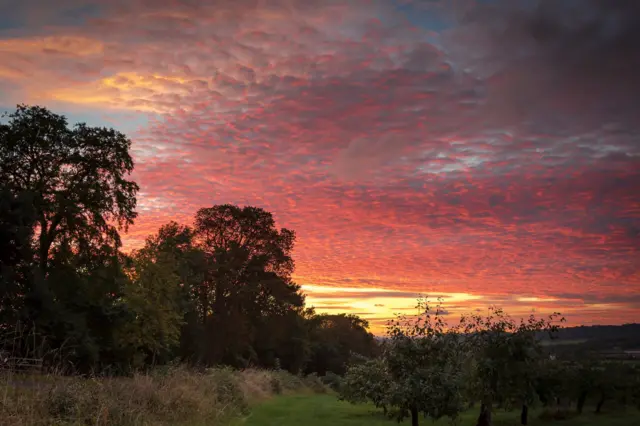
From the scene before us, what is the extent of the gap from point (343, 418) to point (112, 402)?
566 inches

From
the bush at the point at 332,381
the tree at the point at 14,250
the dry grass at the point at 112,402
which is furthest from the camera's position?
the bush at the point at 332,381

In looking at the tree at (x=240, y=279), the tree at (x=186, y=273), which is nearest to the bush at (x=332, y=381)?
the tree at (x=240, y=279)

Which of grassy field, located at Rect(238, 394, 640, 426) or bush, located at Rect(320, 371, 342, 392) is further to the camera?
bush, located at Rect(320, 371, 342, 392)

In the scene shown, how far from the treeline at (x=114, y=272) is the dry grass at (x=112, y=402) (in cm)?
677

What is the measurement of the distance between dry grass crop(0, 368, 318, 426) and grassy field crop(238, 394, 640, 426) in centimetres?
183

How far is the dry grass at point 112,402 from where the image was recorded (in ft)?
48.0

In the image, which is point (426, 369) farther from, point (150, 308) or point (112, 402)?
point (150, 308)

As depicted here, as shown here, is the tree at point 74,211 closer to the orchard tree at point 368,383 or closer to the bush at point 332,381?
the orchard tree at point 368,383

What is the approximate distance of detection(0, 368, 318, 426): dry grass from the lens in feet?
48.0

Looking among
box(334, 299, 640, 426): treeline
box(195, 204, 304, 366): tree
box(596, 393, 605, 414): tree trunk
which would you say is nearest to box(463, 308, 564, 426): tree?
box(334, 299, 640, 426): treeline

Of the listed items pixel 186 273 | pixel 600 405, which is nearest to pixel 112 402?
pixel 600 405

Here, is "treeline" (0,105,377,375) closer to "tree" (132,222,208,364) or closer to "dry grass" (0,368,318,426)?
"tree" (132,222,208,364)

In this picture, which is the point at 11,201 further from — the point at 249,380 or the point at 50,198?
the point at 249,380

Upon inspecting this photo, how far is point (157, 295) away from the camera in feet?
158
